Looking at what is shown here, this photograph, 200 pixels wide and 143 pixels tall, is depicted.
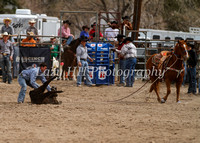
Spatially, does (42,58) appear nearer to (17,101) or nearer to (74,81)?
(74,81)

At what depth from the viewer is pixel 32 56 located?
17.2m

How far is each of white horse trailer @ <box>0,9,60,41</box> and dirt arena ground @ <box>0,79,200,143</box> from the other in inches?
479

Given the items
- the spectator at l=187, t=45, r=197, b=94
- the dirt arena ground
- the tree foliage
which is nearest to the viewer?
the dirt arena ground

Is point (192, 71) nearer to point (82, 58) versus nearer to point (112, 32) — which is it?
point (82, 58)

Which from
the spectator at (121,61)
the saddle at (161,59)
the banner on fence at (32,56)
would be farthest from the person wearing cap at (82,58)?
the saddle at (161,59)

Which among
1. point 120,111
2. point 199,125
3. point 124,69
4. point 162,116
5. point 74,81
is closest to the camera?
point 199,125

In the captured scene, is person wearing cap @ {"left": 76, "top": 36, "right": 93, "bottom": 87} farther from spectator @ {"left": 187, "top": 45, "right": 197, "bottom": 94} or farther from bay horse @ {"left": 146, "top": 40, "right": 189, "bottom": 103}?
bay horse @ {"left": 146, "top": 40, "right": 189, "bottom": 103}

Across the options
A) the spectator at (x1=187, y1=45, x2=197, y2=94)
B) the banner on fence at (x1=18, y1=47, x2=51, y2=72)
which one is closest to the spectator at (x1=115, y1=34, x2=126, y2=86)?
the spectator at (x1=187, y1=45, x2=197, y2=94)

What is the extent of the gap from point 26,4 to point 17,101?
33.5 metres

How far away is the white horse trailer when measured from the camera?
2456cm

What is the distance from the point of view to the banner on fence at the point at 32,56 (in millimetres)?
17156

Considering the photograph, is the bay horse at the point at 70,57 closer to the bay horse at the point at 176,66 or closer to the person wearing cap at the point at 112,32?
the person wearing cap at the point at 112,32

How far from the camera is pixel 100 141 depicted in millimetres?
6895

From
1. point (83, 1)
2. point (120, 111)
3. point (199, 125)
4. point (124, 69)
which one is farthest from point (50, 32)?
point (199, 125)
